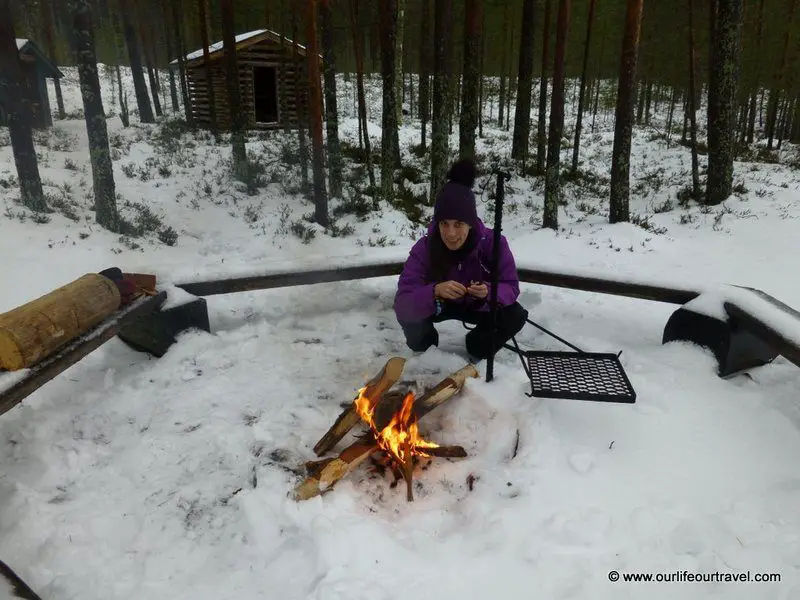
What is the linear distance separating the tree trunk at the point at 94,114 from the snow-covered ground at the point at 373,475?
312 cm

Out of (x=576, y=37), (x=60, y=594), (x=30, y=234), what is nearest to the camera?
(x=60, y=594)

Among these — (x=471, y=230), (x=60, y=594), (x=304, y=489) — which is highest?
(x=471, y=230)

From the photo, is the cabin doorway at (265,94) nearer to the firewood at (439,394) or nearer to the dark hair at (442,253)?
the dark hair at (442,253)

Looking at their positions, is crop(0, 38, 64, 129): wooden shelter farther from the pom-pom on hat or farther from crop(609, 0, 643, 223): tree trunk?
the pom-pom on hat

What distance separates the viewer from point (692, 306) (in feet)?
15.0

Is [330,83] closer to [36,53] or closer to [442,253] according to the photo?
[442,253]

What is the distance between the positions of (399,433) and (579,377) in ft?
4.99

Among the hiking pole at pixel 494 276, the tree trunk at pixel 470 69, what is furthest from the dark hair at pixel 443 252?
the tree trunk at pixel 470 69

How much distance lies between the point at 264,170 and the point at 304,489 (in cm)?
1298

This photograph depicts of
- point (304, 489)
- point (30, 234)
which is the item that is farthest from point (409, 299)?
point (30, 234)

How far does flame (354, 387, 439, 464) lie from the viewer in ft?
10.3

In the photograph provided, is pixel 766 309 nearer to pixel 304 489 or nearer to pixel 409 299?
pixel 409 299

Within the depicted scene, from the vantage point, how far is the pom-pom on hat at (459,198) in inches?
153

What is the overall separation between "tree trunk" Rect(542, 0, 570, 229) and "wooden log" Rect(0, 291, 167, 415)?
8660mm
